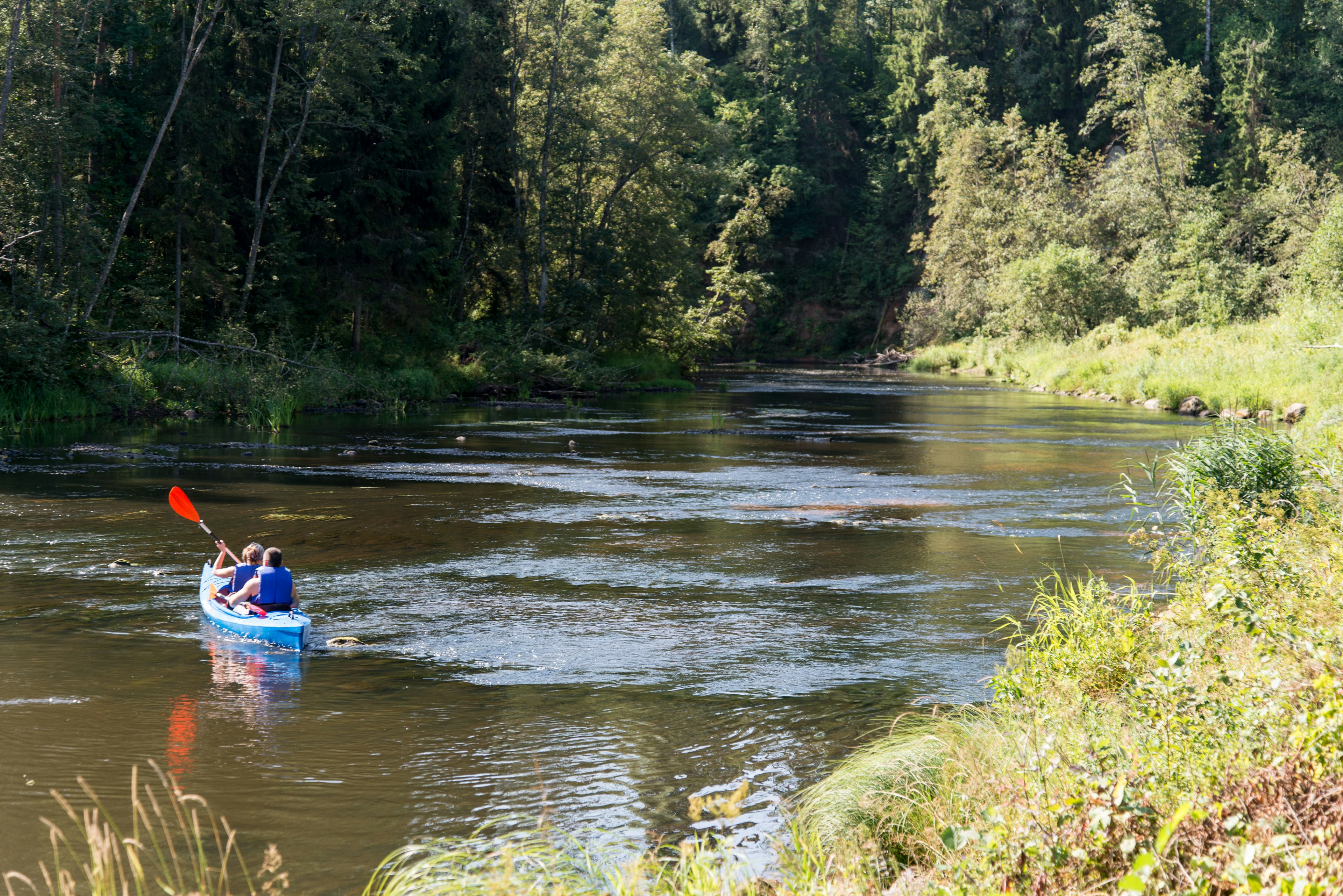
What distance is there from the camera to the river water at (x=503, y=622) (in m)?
6.76

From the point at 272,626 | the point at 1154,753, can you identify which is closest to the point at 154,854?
the point at 272,626

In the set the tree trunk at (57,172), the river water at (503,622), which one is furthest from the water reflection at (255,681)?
the tree trunk at (57,172)

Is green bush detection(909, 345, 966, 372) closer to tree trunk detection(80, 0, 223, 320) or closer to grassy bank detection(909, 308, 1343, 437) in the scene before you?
Answer: grassy bank detection(909, 308, 1343, 437)

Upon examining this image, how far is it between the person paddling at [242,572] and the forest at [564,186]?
16.5 meters

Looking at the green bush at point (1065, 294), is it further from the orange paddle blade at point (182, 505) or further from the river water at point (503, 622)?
the orange paddle blade at point (182, 505)

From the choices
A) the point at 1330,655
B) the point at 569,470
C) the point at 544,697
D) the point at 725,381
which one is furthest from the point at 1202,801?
the point at 725,381

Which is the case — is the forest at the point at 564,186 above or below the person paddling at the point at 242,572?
above

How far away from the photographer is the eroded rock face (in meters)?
31.6

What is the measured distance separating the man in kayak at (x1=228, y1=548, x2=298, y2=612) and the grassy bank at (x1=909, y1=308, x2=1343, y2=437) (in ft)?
48.5

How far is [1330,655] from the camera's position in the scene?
185 inches

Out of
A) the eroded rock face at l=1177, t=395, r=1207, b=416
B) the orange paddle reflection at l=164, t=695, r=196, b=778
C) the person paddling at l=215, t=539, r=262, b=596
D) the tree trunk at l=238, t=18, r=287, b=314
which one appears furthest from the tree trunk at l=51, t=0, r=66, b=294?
the eroded rock face at l=1177, t=395, r=1207, b=416

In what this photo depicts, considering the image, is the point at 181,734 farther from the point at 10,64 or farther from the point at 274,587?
the point at 10,64

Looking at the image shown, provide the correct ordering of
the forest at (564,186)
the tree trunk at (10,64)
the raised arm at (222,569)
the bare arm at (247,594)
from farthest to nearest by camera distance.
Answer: the forest at (564,186)
the tree trunk at (10,64)
the raised arm at (222,569)
the bare arm at (247,594)

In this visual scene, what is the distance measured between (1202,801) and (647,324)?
43.1 meters
